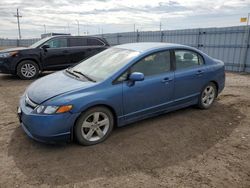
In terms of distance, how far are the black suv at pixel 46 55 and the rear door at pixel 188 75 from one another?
5631 millimetres

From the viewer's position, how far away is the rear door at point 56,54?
8.44 m

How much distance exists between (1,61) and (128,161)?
274 inches

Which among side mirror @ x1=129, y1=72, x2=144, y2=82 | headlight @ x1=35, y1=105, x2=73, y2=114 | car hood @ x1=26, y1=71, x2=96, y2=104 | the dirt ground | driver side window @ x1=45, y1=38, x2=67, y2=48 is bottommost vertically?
the dirt ground

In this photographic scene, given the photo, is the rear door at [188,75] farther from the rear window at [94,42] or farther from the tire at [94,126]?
the rear window at [94,42]

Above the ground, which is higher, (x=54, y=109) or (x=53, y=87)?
(x=53, y=87)

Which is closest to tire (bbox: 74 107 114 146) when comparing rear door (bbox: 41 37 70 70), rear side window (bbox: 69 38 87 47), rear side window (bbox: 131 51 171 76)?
rear side window (bbox: 131 51 171 76)

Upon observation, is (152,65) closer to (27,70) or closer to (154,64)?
(154,64)

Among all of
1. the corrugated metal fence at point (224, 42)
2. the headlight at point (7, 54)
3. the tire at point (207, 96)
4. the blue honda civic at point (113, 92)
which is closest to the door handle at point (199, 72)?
the blue honda civic at point (113, 92)

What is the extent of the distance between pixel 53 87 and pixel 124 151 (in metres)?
1.46

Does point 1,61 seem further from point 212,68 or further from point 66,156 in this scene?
point 212,68

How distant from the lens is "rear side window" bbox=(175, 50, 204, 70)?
14.1 ft

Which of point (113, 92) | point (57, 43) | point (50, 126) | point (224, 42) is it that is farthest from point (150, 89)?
point (224, 42)

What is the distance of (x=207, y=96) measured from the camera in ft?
16.1

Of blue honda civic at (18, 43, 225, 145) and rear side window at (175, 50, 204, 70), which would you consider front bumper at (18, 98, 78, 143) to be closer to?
blue honda civic at (18, 43, 225, 145)
